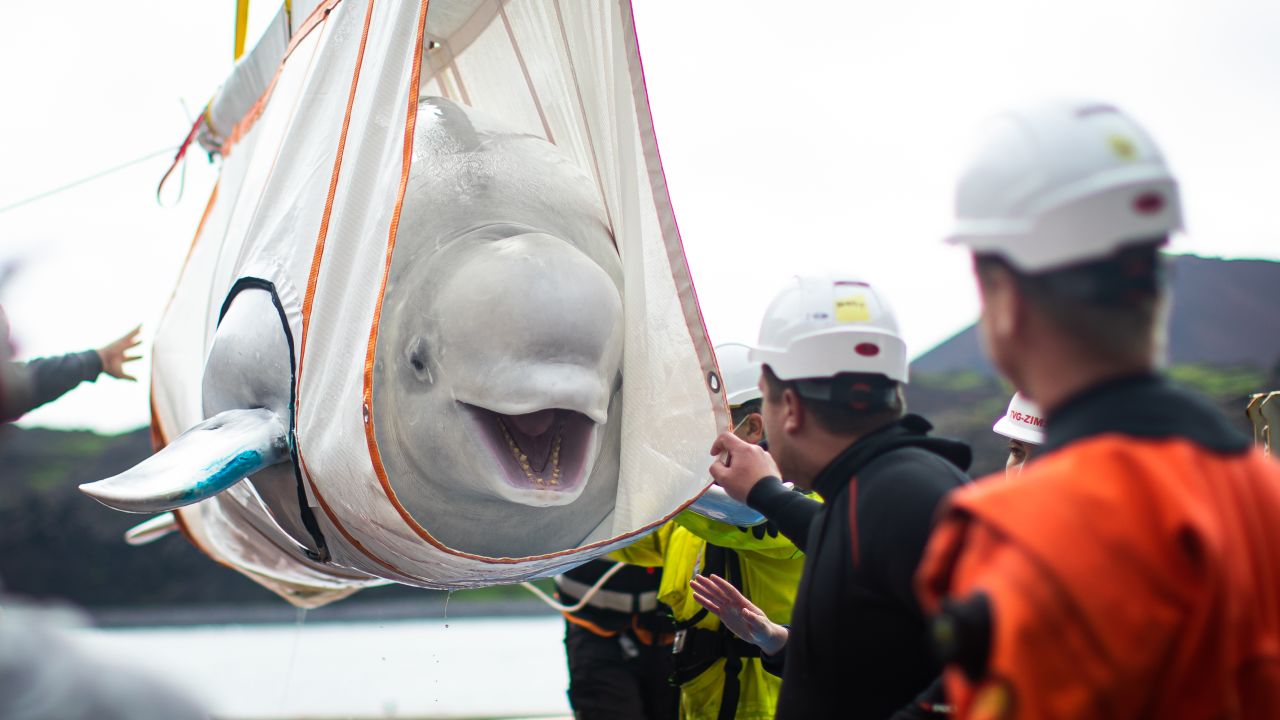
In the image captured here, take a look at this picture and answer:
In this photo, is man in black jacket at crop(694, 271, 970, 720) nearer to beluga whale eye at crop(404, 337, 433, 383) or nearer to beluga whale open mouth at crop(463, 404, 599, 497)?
beluga whale open mouth at crop(463, 404, 599, 497)

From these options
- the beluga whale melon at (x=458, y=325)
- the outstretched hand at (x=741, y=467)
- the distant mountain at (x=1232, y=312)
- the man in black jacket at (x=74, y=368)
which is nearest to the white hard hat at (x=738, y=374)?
the beluga whale melon at (x=458, y=325)

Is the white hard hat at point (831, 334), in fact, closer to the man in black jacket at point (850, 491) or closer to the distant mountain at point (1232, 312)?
the man in black jacket at point (850, 491)

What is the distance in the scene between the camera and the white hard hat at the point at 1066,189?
1.31 m

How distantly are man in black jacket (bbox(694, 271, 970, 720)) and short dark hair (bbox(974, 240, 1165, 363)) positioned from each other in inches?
26.9

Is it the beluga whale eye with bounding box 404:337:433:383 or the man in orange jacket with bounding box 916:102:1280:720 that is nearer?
the man in orange jacket with bounding box 916:102:1280:720

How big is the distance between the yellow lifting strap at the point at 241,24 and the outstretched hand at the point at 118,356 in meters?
1.38

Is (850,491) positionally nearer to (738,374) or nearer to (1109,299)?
(1109,299)

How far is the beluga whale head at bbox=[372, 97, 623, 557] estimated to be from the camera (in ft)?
9.80

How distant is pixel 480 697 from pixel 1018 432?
7222 mm

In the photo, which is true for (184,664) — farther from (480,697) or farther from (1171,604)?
(480,697)

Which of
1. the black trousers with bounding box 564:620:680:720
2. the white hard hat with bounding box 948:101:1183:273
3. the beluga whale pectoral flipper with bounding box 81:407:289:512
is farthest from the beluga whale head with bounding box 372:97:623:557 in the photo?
the white hard hat with bounding box 948:101:1183:273

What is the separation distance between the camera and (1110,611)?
1.12 metres

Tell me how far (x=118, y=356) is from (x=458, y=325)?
2793 millimetres

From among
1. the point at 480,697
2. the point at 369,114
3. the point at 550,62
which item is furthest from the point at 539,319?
the point at 480,697
